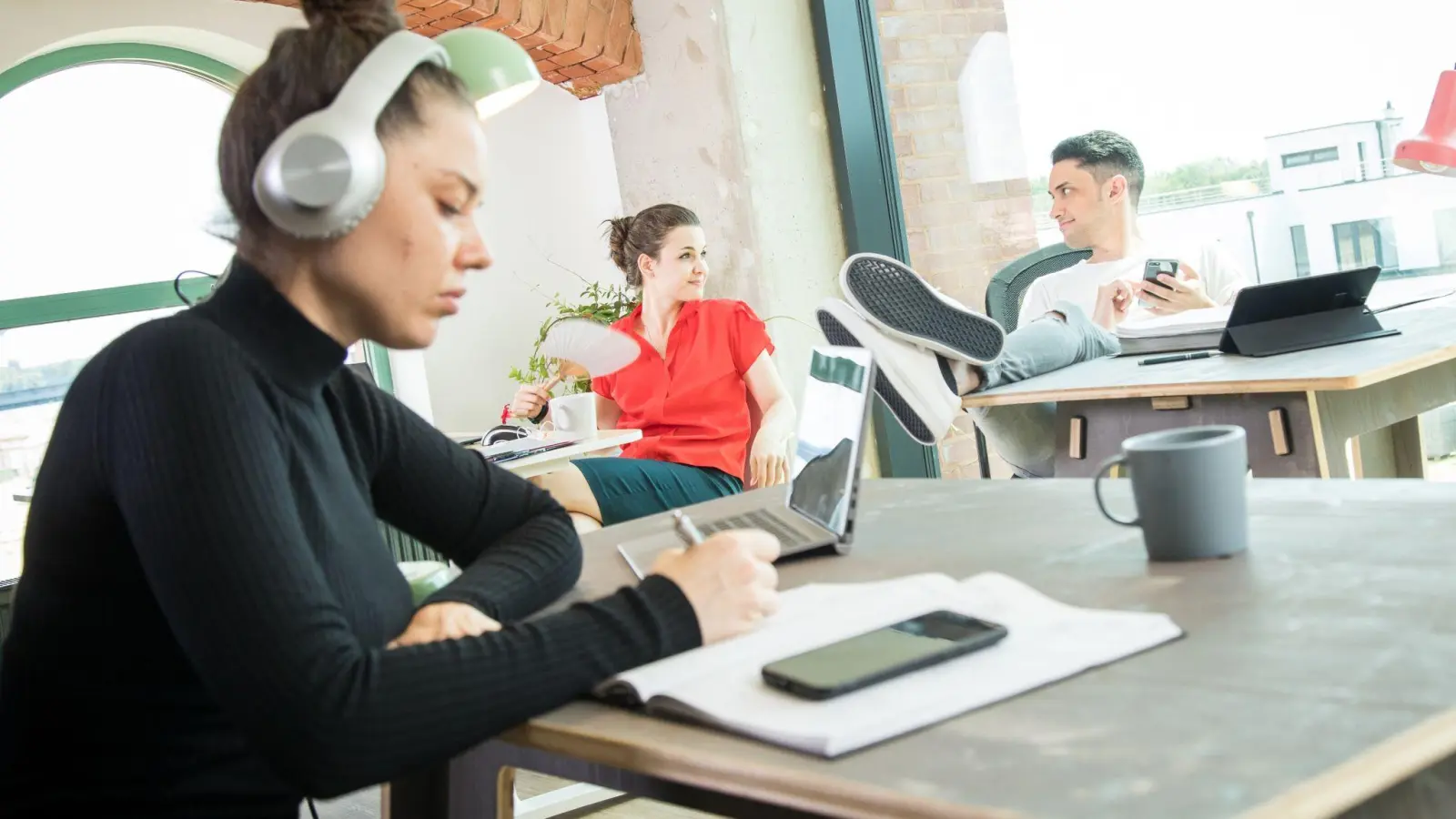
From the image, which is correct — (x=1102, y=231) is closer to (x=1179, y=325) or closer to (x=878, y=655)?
(x=1179, y=325)

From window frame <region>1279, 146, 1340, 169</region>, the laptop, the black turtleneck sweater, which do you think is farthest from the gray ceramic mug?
window frame <region>1279, 146, 1340, 169</region>

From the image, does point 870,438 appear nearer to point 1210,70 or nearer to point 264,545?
point 1210,70

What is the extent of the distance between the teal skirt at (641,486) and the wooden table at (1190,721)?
203 cm

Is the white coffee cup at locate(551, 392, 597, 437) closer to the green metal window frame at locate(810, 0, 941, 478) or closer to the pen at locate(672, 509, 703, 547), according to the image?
the green metal window frame at locate(810, 0, 941, 478)

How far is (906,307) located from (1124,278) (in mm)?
1211

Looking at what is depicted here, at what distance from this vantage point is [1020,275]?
3705 mm

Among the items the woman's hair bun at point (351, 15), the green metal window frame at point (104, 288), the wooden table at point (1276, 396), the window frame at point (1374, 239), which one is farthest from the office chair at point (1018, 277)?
the woman's hair bun at point (351, 15)

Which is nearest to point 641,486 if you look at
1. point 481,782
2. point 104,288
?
point 481,782

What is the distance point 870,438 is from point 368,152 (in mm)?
3503

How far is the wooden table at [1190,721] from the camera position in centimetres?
65

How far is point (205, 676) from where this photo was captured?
0.93m

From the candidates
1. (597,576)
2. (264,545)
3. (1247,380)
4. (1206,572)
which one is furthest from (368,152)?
(1247,380)

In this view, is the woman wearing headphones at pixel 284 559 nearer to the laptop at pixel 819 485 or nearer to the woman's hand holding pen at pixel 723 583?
the woman's hand holding pen at pixel 723 583

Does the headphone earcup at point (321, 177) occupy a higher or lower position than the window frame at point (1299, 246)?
higher
